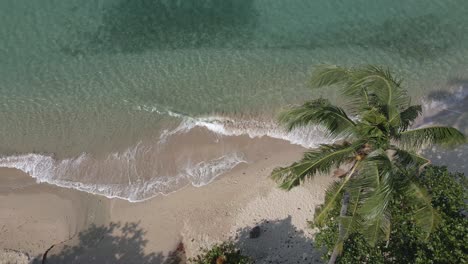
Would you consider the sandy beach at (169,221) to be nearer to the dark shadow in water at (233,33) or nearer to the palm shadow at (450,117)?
the palm shadow at (450,117)

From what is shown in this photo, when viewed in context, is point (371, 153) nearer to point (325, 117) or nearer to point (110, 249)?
point (325, 117)

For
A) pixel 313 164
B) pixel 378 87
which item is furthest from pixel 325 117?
pixel 378 87

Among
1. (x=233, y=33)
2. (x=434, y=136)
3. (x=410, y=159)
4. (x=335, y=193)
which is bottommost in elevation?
(x=233, y=33)

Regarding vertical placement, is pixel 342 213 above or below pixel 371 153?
below

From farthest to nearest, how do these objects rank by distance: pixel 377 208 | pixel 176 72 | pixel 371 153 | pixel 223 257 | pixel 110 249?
pixel 176 72 → pixel 110 249 → pixel 223 257 → pixel 371 153 → pixel 377 208

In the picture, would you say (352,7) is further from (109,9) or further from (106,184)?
(106,184)
